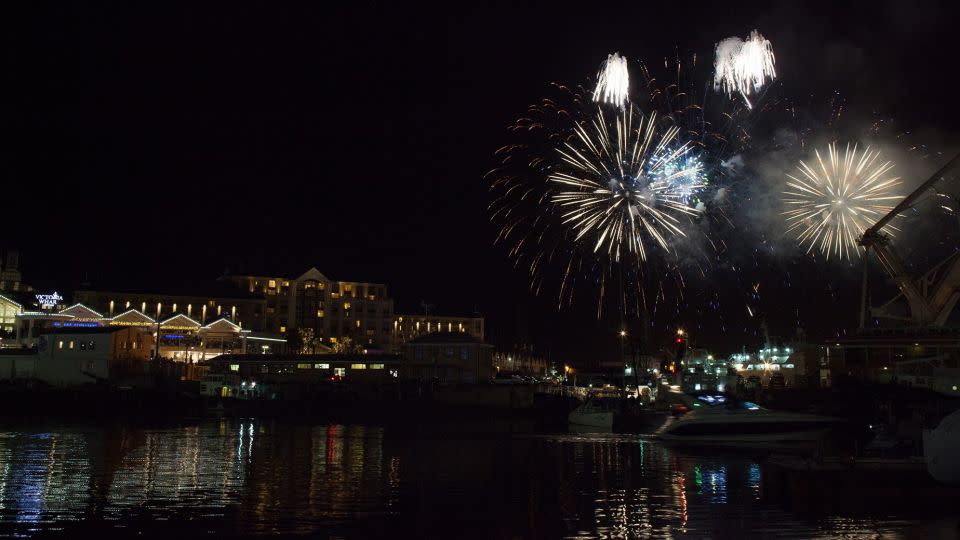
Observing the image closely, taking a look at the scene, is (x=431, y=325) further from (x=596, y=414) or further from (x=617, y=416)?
(x=617, y=416)

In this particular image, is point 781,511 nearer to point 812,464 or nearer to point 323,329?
point 812,464

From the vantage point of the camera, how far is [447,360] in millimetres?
85750

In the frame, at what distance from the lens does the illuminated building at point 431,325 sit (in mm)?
131875

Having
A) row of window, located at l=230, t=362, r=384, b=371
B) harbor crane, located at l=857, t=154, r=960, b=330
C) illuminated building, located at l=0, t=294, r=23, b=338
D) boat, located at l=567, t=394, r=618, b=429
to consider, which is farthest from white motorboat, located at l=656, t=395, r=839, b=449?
illuminated building, located at l=0, t=294, r=23, b=338

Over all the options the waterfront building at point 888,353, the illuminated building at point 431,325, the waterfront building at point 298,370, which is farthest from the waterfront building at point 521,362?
the waterfront building at point 888,353

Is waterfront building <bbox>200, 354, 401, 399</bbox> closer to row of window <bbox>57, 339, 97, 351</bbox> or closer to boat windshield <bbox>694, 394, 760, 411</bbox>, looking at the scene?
row of window <bbox>57, 339, 97, 351</bbox>

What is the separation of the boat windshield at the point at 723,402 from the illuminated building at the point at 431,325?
8932 cm

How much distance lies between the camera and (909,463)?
22.0m

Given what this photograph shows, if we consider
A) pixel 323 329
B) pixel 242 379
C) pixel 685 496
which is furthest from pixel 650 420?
pixel 323 329

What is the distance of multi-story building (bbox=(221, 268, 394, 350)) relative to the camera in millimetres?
118000

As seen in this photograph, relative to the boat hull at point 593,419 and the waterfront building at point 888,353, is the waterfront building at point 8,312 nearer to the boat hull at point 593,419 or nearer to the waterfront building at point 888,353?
the boat hull at point 593,419

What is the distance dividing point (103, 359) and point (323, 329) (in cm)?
4301

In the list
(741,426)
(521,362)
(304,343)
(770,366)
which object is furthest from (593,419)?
(521,362)

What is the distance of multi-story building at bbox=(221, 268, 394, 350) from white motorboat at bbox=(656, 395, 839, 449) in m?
79.4
